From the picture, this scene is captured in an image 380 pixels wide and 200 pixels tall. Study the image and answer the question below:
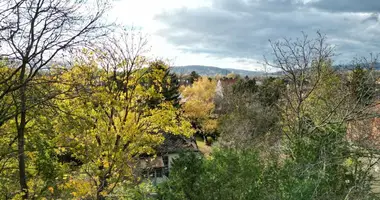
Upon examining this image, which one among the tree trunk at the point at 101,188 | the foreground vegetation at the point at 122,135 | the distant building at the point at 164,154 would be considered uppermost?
the foreground vegetation at the point at 122,135

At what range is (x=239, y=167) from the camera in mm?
7246

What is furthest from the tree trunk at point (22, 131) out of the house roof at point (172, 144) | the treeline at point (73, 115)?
the house roof at point (172, 144)

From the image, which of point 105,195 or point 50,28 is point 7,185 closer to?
point 105,195

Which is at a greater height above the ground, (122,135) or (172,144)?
(122,135)

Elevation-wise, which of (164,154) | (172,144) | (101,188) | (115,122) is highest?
(115,122)

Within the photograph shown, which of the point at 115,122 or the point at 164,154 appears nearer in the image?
the point at 115,122

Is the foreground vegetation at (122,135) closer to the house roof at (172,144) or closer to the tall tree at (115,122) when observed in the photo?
the tall tree at (115,122)

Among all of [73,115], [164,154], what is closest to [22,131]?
[73,115]

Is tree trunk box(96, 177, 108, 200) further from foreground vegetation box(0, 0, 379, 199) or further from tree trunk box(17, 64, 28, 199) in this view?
tree trunk box(17, 64, 28, 199)

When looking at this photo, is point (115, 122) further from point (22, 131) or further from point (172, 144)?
point (172, 144)

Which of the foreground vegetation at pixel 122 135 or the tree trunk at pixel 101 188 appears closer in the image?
the foreground vegetation at pixel 122 135

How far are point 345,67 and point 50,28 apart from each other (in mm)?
11422

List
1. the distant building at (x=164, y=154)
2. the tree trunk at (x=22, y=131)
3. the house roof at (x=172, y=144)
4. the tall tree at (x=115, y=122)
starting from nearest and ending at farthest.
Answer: the tree trunk at (x=22, y=131), the tall tree at (x=115, y=122), the distant building at (x=164, y=154), the house roof at (x=172, y=144)

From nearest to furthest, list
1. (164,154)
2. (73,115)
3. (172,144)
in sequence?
(73,115)
(164,154)
(172,144)
